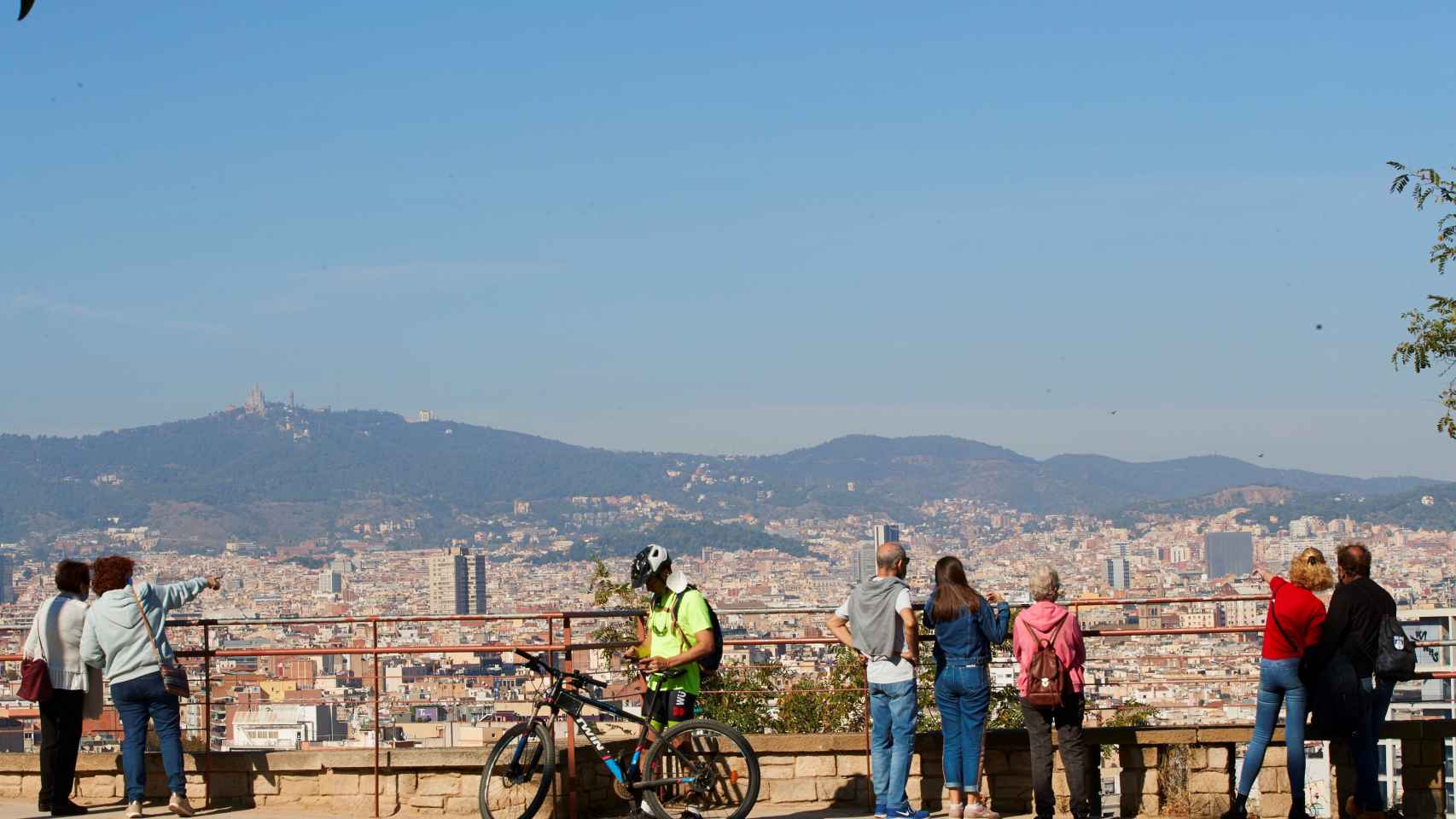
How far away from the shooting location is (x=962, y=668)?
33.9 ft

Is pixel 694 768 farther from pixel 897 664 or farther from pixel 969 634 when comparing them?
pixel 969 634

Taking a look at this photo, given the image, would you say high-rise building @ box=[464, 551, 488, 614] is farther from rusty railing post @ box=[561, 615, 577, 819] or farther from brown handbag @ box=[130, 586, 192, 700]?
rusty railing post @ box=[561, 615, 577, 819]

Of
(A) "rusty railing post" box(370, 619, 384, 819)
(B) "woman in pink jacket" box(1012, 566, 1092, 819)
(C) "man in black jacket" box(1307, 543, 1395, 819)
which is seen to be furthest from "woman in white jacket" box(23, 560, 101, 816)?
(C) "man in black jacket" box(1307, 543, 1395, 819)

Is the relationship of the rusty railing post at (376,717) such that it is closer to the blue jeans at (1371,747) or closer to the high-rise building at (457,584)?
the blue jeans at (1371,747)

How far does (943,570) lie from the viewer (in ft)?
34.4

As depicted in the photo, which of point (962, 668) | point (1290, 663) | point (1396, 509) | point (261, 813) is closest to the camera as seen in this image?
point (1290, 663)

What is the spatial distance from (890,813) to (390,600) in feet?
475

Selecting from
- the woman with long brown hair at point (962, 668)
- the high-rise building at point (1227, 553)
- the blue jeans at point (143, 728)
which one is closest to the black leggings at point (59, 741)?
the blue jeans at point (143, 728)

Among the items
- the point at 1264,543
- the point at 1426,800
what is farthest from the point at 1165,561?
the point at 1426,800

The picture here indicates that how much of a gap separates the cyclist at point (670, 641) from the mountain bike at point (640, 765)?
0.35 feet

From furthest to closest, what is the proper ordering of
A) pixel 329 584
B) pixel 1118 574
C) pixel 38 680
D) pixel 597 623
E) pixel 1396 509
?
pixel 1396 509 < pixel 329 584 < pixel 1118 574 < pixel 597 623 < pixel 38 680

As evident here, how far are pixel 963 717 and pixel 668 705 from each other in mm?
1759

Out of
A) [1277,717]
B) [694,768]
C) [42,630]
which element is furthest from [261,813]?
[1277,717]

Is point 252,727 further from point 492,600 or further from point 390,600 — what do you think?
point 492,600
